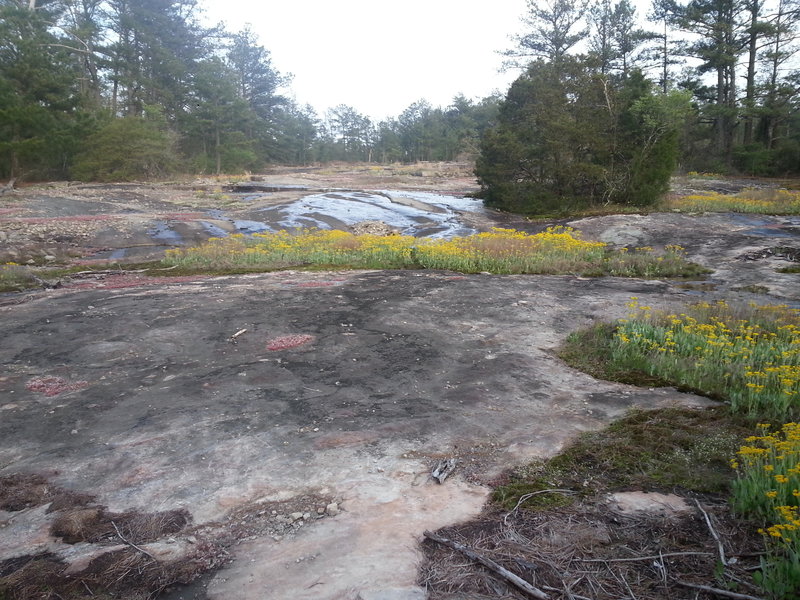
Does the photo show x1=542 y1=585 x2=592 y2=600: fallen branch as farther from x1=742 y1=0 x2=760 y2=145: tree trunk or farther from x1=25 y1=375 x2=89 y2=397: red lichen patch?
x1=742 y1=0 x2=760 y2=145: tree trunk

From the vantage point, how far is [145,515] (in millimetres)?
3205

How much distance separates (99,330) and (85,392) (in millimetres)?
2355

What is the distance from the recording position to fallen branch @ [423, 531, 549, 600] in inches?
96.5

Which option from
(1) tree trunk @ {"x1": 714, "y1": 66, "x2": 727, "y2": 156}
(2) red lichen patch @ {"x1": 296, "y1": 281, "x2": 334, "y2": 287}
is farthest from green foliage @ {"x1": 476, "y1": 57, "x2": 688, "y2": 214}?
(1) tree trunk @ {"x1": 714, "y1": 66, "x2": 727, "y2": 156}

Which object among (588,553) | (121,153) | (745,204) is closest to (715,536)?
(588,553)

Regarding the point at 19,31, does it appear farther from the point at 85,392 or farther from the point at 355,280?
the point at 85,392

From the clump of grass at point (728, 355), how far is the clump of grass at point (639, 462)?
43 centimetres

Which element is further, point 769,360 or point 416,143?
point 416,143

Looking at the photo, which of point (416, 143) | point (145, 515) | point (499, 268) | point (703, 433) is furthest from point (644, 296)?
point (416, 143)

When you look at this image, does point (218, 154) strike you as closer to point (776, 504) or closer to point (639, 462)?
point (639, 462)

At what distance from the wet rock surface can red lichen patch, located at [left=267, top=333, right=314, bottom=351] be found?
36mm

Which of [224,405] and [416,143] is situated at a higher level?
[416,143]

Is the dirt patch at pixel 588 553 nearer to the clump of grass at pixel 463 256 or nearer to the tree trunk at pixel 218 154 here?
the clump of grass at pixel 463 256

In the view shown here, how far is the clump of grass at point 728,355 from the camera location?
4273 mm
